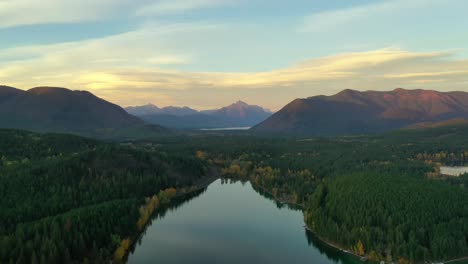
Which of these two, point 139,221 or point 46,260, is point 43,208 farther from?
point 46,260

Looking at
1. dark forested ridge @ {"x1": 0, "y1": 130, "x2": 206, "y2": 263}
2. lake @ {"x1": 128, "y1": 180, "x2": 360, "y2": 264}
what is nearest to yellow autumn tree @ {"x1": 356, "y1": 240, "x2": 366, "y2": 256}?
lake @ {"x1": 128, "y1": 180, "x2": 360, "y2": 264}

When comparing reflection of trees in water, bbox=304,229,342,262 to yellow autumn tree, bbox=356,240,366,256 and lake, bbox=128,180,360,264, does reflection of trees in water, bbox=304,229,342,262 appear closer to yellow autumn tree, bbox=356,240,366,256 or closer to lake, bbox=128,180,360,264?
lake, bbox=128,180,360,264

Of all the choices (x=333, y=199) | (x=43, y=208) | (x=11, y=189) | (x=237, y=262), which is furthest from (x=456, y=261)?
(x=11, y=189)

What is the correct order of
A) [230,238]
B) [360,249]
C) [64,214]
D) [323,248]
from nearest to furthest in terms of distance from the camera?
[360,249], [323,248], [64,214], [230,238]

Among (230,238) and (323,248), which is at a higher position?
(323,248)

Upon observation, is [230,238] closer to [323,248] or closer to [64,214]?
[323,248]

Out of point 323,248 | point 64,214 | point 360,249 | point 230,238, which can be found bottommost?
point 230,238

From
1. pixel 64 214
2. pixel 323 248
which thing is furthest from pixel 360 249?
pixel 64 214

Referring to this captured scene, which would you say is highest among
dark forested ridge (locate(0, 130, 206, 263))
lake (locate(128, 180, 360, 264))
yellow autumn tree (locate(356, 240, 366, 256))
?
dark forested ridge (locate(0, 130, 206, 263))

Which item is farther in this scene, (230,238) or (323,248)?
(230,238)
